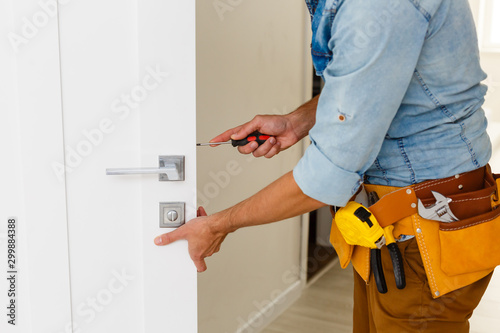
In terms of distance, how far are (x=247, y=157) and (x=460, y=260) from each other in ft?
4.78

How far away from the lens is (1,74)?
142 cm

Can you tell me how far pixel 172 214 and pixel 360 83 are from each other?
641 millimetres

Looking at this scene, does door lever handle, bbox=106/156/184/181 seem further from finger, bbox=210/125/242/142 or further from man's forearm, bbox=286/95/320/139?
man's forearm, bbox=286/95/320/139

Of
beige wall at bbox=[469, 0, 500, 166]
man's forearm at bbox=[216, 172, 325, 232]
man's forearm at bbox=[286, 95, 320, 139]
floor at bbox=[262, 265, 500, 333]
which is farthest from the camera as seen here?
beige wall at bbox=[469, 0, 500, 166]

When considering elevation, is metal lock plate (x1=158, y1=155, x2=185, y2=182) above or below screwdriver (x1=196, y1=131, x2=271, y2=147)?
below

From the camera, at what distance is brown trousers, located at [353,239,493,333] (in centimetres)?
133

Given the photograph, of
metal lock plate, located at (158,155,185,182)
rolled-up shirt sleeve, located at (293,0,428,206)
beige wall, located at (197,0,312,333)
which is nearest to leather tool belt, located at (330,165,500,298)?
rolled-up shirt sleeve, located at (293,0,428,206)

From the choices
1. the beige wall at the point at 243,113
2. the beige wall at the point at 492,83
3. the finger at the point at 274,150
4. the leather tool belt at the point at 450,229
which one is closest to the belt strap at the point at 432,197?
the leather tool belt at the point at 450,229

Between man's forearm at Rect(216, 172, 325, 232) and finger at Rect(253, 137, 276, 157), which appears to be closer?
man's forearm at Rect(216, 172, 325, 232)

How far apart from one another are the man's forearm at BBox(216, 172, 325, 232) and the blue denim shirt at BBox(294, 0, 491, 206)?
0.04 metres

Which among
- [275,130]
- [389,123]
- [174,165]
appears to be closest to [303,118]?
[275,130]

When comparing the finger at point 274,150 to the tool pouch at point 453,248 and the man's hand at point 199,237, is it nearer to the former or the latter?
the man's hand at point 199,237

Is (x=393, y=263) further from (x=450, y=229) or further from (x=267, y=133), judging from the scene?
(x=267, y=133)

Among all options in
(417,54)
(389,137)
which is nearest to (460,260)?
(389,137)
